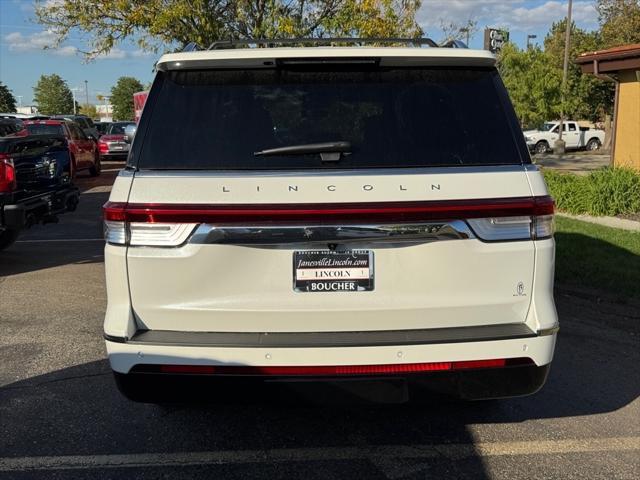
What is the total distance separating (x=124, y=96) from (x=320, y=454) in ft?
340

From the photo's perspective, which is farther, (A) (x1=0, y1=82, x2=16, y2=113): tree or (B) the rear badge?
(A) (x1=0, y1=82, x2=16, y2=113): tree

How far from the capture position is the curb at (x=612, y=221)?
1009 cm

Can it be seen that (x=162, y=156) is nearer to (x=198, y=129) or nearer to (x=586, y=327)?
(x=198, y=129)

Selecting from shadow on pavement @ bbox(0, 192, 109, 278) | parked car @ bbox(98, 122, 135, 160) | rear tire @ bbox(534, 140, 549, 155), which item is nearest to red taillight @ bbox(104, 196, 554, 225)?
shadow on pavement @ bbox(0, 192, 109, 278)

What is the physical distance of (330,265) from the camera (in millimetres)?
2879

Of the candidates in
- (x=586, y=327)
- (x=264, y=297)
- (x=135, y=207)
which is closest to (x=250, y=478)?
(x=264, y=297)

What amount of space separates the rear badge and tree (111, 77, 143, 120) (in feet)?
324

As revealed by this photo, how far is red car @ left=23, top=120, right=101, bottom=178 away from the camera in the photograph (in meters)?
19.2

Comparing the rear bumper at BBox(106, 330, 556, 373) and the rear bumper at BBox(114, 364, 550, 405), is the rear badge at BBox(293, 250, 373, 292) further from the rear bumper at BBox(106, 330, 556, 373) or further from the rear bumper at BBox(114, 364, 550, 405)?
the rear bumper at BBox(114, 364, 550, 405)

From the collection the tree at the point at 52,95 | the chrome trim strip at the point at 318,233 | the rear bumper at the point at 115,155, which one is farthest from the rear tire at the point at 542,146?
the tree at the point at 52,95

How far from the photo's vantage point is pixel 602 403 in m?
4.18

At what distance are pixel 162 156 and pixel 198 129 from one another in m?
0.22

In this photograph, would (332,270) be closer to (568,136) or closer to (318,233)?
(318,233)

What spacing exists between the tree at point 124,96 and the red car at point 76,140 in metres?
78.2
